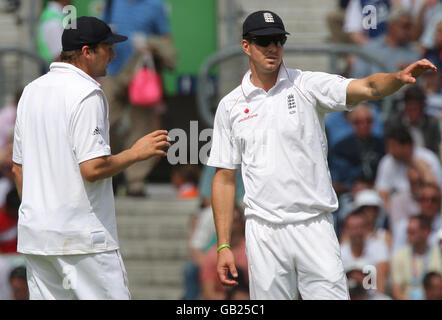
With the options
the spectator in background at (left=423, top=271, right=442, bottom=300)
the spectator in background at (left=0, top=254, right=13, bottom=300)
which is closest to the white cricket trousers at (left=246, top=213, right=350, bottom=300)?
the spectator in background at (left=423, top=271, right=442, bottom=300)

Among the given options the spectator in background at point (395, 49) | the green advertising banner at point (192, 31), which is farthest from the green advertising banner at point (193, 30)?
the spectator in background at point (395, 49)

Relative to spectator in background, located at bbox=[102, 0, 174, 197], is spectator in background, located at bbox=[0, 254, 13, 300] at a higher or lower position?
lower

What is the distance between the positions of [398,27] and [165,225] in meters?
2.96

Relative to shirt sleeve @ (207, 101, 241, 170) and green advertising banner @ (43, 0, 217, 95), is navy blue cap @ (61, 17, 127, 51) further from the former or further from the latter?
green advertising banner @ (43, 0, 217, 95)

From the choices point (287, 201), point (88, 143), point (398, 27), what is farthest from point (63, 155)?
point (398, 27)

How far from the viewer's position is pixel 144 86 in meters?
9.46

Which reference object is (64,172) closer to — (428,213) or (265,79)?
(265,79)

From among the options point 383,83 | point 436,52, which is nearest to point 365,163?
point 436,52

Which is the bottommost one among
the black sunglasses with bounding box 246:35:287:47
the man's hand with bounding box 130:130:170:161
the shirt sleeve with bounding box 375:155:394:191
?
the shirt sleeve with bounding box 375:155:394:191

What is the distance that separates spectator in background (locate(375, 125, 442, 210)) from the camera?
865cm

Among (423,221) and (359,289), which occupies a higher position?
(423,221)

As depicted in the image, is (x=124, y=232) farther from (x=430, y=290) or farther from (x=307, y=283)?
(x=307, y=283)

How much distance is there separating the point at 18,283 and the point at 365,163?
3.24 m
